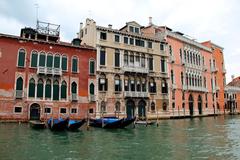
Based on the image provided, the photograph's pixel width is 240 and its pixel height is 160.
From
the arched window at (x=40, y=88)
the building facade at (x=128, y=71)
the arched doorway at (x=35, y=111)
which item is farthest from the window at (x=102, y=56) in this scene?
the arched doorway at (x=35, y=111)

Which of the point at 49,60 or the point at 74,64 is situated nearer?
the point at 49,60

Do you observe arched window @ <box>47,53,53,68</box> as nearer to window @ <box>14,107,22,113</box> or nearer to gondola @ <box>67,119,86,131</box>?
window @ <box>14,107,22,113</box>

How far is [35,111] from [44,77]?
2.97 metres

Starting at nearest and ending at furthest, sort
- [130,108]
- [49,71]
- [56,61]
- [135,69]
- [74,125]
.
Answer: [74,125] < [49,71] < [56,61] < [130,108] < [135,69]

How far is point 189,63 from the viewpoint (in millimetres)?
32281

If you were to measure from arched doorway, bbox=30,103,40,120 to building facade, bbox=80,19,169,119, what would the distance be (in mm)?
5425

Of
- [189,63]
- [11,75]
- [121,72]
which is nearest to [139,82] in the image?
[121,72]

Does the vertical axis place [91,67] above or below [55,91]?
above

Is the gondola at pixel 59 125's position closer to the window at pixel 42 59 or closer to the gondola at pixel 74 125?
the gondola at pixel 74 125

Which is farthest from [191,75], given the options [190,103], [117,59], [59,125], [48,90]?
[59,125]

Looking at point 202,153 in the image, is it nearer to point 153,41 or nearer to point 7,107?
point 7,107

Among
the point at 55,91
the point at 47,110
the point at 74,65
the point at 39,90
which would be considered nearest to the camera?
the point at 39,90

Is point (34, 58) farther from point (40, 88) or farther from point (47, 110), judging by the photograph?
point (47, 110)

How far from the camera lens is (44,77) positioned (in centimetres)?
2108
